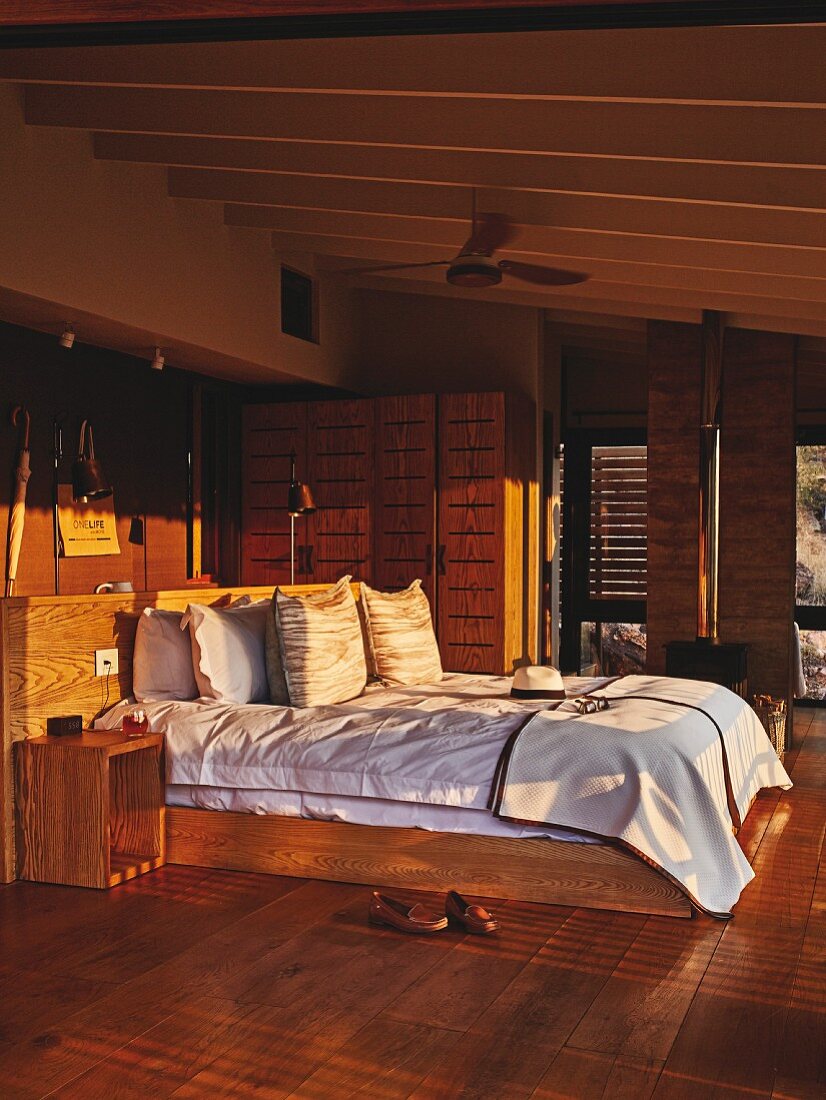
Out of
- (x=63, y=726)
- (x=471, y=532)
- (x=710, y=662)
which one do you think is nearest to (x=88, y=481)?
(x=63, y=726)

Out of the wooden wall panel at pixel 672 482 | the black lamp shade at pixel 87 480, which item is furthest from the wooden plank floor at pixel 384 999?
the wooden wall panel at pixel 672 482

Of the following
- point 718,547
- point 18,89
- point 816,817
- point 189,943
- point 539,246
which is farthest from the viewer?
point 718,547

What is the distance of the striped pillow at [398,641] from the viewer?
5.49 m

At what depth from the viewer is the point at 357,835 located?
13.6 feet

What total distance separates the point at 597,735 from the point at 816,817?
189cm

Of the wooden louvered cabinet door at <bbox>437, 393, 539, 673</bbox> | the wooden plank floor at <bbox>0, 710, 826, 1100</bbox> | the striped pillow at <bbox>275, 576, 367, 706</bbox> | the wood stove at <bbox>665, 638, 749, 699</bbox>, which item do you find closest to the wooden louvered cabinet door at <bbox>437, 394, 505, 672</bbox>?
the wooden louvered cabinet door at <bbox>437, 393, 539, 673</bbox>

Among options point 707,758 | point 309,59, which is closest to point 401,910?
point 707,758

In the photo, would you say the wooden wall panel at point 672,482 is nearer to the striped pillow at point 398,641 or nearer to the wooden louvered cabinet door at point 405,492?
the wooden louvered cabinet door at point 405,492

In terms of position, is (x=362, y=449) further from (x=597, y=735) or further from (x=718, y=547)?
(x=597, y=735)

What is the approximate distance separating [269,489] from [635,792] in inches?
180

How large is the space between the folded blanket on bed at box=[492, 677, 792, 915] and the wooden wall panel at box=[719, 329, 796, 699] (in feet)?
11.7

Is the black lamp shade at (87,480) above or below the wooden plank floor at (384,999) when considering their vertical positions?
above

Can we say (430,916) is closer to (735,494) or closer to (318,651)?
(318,651)

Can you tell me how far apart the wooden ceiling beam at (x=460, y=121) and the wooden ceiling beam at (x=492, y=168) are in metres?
0.18
